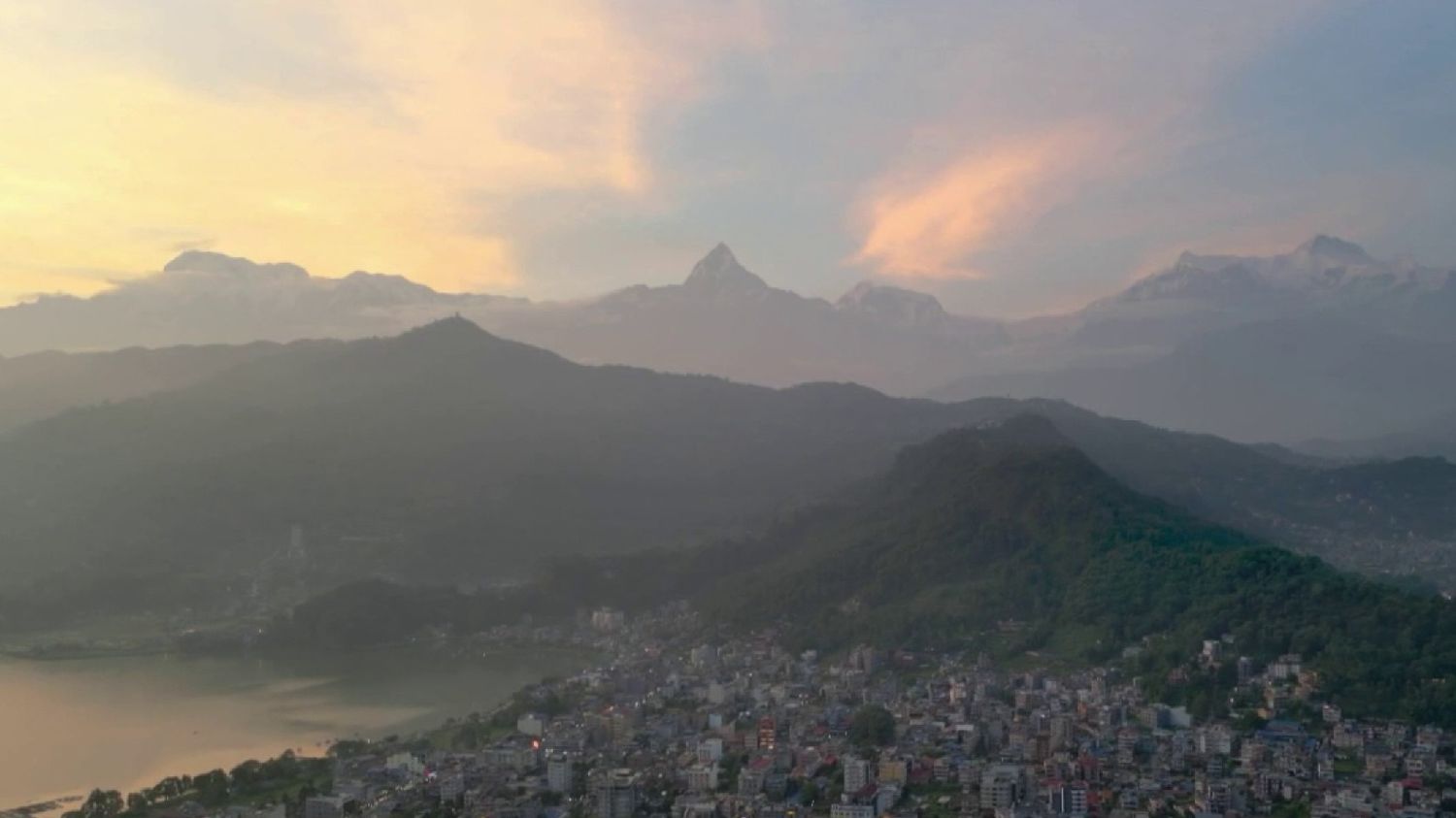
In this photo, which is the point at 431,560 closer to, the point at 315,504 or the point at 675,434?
the point at 315,504

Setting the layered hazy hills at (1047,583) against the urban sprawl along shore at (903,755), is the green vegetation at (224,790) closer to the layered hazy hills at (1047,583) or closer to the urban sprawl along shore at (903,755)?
the urban sprawl along shore at (903,755)

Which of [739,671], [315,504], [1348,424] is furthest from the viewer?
[1348,424]

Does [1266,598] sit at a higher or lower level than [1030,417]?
lower

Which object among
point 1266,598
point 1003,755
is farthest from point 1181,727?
point 1266,598

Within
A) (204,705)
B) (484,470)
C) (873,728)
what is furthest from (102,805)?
(484,470)

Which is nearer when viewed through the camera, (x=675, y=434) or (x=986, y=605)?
(x=986, y=605)

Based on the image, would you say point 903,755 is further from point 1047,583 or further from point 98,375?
point 98,375
